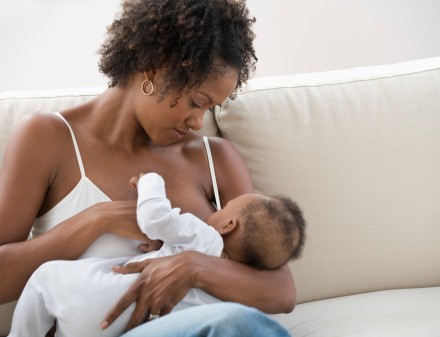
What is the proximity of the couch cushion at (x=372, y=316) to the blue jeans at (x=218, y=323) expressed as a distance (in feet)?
1.61

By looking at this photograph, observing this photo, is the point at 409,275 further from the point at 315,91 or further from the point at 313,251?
the point at 315,91

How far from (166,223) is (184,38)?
430mm

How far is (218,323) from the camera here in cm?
133

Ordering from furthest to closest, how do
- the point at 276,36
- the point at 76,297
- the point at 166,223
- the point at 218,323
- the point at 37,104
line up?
the point at 276,36 → the point at 37,104 → the point at 166,223 → the point at 76,297 → the point at 218,323

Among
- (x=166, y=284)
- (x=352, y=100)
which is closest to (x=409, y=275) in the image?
(x=352, y=100)

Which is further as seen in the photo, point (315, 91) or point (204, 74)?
point (315, 91)

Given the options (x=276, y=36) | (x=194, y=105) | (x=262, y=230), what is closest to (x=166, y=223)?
(x=262, y=230)

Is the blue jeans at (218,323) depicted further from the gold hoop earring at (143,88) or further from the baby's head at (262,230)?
the gold hoop earring at (143,88)

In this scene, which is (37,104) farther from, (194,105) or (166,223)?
(166,223)

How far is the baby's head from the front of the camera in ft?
5.41

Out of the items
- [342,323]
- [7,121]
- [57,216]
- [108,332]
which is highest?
[7,121]

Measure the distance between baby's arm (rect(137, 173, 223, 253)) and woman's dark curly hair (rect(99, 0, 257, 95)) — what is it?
0.77 feet

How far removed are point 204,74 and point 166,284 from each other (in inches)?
19.0

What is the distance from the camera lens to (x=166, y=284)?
1.58 m
